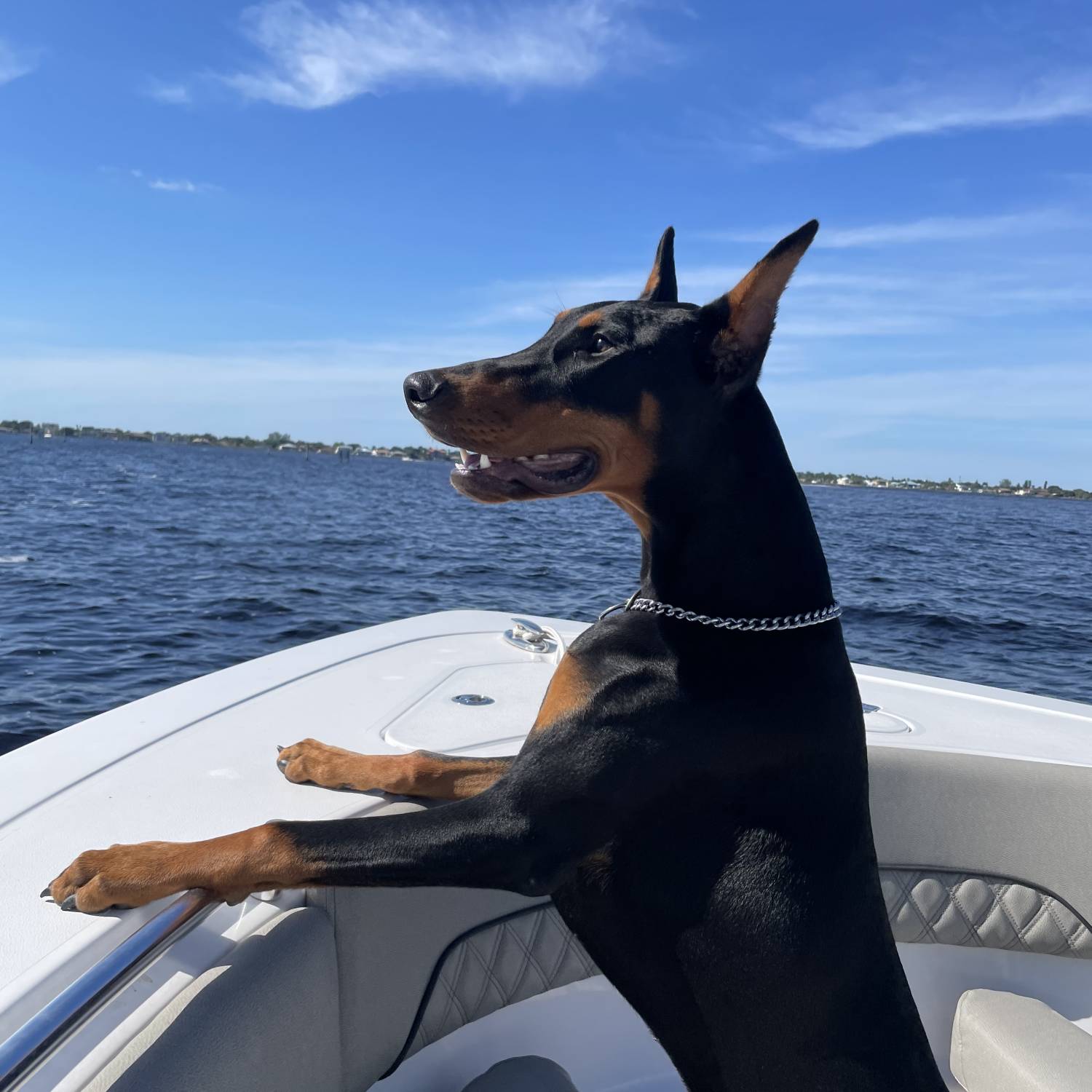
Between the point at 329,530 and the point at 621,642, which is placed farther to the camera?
the point at 329,530

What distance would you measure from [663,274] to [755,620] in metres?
1.27

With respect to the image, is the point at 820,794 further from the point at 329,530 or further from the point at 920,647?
the point at 329,530

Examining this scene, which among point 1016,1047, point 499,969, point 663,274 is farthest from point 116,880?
point 1016,1047

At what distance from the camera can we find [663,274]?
9.34ft

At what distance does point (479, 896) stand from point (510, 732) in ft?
2.55

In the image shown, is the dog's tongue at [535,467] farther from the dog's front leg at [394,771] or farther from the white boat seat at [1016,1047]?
the white boat seat at [1016,1047]

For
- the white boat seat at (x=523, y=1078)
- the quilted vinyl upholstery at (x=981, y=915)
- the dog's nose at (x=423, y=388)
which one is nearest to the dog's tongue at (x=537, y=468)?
the dog's nose at (x=423, y=388)

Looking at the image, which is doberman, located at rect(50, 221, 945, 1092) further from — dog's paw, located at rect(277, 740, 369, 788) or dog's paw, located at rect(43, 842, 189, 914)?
dog's paw, located at rect(277, 740, 369, 788)

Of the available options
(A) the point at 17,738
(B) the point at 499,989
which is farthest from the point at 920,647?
(B) the point at 499,989

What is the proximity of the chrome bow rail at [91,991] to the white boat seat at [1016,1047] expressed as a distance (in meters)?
2.31

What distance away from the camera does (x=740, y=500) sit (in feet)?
7.05

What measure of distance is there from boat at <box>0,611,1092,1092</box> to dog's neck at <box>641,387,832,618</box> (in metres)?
0.30

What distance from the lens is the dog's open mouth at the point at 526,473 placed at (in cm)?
229

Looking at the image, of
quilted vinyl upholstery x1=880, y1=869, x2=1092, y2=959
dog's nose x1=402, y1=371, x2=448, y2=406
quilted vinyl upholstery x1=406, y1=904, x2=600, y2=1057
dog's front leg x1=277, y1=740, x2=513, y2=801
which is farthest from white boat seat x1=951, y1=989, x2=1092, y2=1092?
dog's nose x1=402, y1=371, x2=448, y2=406
